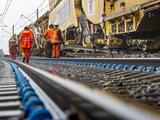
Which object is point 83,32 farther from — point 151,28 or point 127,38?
point 151,28

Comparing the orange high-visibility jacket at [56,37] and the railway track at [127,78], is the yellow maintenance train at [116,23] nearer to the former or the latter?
the orange high-visibility jacket at [56,37]

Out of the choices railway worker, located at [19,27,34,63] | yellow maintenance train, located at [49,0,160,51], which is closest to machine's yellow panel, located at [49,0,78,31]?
yellow maintenance train, located at [49,0,160,51]

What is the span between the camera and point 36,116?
2.53 meters

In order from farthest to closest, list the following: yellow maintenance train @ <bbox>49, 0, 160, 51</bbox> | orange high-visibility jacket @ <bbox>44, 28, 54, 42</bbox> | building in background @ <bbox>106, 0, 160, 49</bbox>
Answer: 1. orange high-visibility jacket @ <bbox>44, 28, 54, 42</bbox>
2. yellow maintenance train @ <bbox>49, 0, 160, 51</bbox>
3. building in background @ <bbox>106, 0, 160, 49</bbox>

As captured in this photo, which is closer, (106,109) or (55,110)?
(106,109)

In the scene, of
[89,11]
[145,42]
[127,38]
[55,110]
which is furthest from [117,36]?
[55,110]

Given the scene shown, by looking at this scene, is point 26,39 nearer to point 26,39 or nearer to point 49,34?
point 26,39

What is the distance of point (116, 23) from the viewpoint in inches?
553

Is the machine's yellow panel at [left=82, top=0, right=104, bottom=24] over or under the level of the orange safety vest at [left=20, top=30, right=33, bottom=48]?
over

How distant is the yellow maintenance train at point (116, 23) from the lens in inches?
478

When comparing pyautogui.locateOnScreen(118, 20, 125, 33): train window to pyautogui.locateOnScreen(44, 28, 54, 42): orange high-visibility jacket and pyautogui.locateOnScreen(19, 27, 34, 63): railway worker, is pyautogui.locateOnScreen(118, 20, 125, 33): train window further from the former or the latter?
pyautogui.locateOnScreen(44, 28, 54, 42): orange high-visibility jacket

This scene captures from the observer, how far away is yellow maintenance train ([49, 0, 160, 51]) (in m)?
12.1

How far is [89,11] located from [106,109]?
1624cm

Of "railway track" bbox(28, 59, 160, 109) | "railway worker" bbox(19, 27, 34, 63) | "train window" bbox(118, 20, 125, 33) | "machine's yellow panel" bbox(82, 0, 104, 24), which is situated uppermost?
"machine's yellow panel" bbox(82, 0, 104, 24)
